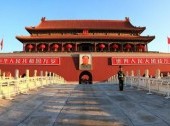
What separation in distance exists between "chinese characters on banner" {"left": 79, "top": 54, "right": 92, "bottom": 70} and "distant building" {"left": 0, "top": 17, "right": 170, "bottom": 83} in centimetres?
16

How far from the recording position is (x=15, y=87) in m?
17.0

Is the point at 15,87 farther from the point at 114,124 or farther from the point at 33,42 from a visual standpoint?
the point at 33,42

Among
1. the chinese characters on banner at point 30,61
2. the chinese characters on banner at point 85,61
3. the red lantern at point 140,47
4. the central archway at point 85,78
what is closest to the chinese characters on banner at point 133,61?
the chinese characters on banner at point 85,61

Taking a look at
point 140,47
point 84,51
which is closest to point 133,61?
point 140,47

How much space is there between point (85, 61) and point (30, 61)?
9010 mm

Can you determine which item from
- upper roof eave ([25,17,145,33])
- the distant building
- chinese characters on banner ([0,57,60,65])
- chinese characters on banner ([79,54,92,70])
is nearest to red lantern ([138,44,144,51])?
the distant building

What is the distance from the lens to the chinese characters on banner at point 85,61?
5072 cm

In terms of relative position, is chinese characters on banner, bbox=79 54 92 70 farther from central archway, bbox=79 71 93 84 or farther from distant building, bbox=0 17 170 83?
central archway, bbox=79 71 93 84

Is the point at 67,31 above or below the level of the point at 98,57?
above

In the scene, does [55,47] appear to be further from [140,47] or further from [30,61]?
[140,47]

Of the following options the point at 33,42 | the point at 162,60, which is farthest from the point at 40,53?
the point at 162,60

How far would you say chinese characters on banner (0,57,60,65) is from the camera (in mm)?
51075

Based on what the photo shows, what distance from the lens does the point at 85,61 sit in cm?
5138

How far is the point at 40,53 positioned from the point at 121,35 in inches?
628
